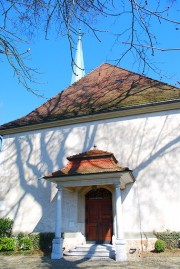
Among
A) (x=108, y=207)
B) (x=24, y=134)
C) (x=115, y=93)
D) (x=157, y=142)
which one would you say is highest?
(x=115, y=93)

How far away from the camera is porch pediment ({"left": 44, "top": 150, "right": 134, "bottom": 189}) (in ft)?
33.9

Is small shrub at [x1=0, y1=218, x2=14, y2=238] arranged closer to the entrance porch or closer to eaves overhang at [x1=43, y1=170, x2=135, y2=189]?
the entrance porch

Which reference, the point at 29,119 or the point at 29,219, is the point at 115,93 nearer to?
the point at 29,119

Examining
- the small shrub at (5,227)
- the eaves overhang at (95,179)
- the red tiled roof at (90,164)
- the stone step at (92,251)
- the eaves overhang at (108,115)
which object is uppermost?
the eaves overhang at (108,115)

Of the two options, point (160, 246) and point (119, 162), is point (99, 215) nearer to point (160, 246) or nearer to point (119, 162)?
point (119, 162)

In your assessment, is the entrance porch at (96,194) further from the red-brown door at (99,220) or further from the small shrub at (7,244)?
the small shrub at (7,244)

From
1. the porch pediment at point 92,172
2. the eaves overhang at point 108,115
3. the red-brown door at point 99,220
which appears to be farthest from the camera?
the eaves overhang at point 108,115

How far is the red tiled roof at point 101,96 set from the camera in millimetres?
13266

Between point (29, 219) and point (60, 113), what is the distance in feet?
18.0

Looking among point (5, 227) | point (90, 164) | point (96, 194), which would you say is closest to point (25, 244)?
point (5, 227)

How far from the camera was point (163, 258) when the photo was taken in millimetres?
9219

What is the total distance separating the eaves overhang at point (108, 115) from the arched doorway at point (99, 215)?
11.3ft

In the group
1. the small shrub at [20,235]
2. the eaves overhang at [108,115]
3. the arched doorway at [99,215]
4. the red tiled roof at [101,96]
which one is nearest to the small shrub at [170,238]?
the arched doorway at [99,215]

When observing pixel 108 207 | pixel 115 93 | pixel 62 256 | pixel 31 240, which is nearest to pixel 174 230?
pixel 108 207
